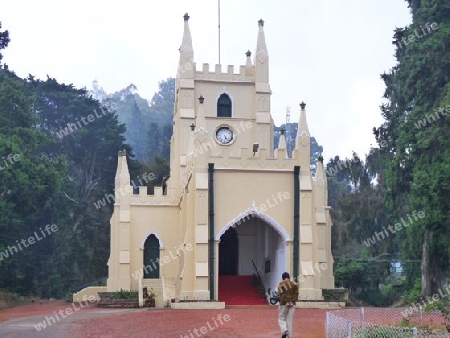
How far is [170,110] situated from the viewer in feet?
403

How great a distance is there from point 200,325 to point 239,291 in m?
12.2

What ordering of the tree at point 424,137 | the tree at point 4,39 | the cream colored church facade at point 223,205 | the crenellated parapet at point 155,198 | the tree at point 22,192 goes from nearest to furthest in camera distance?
the cream colored church facade at point 223,205 → the tree at point 424,137 → the crenellated parapet at point 155,198 → the tree at point 22,192 → the tree at point 4,39

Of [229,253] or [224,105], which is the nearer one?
[229,253]

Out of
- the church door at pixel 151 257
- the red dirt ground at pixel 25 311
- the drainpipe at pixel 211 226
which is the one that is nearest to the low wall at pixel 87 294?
the red dirt ground at pixel 25 311

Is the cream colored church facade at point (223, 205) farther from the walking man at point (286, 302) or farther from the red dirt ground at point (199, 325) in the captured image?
the walking man at point (286, 302)

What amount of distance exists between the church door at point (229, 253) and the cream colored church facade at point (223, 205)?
0.05 m

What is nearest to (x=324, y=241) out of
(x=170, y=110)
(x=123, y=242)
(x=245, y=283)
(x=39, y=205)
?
(x=245, y=283)

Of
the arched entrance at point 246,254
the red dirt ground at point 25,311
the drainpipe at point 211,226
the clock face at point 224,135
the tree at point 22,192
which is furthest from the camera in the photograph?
the tree at point 22,192

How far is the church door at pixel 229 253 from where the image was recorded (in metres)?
33.6

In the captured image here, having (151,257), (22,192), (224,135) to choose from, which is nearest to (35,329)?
(151,257)

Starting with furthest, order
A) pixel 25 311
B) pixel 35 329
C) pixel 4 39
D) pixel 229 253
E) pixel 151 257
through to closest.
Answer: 1. pixel 4 39
2. pixel 151 257
3. pixel 229 253
4. pixel 25 311
5. pixel 35 329

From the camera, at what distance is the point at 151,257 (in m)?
35.2

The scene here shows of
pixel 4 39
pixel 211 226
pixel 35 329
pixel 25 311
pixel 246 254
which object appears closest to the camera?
pixel 35 329

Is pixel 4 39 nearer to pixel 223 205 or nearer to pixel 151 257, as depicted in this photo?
pixel 151 257
